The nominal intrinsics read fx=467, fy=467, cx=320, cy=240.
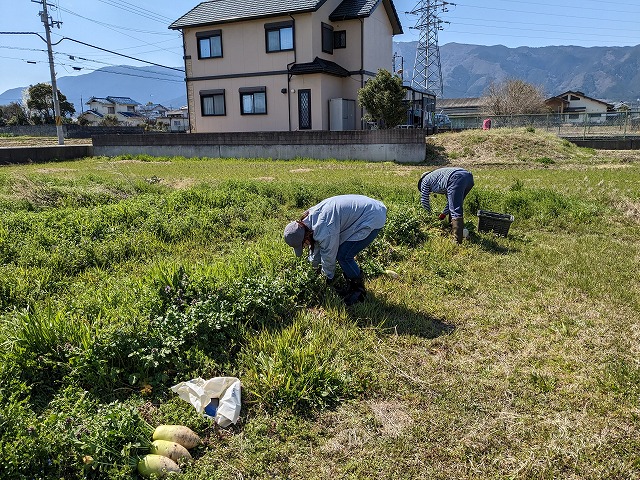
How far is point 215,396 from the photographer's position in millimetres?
3186

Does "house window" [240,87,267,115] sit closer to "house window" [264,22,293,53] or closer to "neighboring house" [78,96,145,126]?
"house window" [264,22,293,53]

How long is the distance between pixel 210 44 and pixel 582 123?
20.2m

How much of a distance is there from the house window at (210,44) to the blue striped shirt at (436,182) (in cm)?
1951

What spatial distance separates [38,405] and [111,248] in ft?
11.2

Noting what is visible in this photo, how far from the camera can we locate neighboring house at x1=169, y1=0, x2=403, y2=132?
21.8 m

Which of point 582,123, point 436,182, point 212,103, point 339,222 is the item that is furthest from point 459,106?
point 339,222

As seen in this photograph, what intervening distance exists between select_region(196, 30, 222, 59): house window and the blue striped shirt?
19511mm

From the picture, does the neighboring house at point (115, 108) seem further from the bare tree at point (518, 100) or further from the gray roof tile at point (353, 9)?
the gray roof tile at point (353, 9)

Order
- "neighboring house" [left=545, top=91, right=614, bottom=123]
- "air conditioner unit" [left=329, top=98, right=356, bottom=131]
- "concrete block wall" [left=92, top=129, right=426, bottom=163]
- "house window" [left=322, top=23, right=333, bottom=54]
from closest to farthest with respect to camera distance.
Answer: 1. "concrete block wall" [left=92, top=129, right=426, bottom=163]
2. "air conditioner unit" [left=329, top=98, right=356, bottom=131]
3. "house window" [left=322, top=23, right=333, bottom=54]
4. "neighboring house" [left=545, top=91, right=614, bottom=123]

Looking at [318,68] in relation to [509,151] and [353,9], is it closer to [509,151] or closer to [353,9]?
[353,9]

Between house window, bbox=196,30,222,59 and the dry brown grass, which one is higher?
house window, bbox=196,30,222,59

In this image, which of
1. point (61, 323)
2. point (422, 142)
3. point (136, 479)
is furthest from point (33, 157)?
point (136, 479)

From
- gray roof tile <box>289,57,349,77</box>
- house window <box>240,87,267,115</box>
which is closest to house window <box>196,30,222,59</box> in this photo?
house window <box>240,87,267,115</box>

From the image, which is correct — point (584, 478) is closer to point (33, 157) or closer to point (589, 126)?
point (33, 157)
